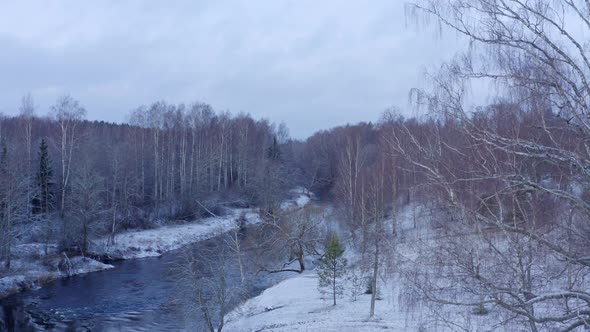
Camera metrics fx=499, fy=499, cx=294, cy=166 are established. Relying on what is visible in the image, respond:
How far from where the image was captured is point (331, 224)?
32.5 meters

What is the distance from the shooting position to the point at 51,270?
29875mm

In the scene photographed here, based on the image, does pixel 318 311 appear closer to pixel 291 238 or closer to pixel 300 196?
pixel 291 238

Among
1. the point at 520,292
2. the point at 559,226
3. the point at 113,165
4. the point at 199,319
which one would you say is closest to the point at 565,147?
the point at 559,226

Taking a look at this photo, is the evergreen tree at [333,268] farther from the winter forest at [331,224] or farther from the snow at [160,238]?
the snow at [160,238]

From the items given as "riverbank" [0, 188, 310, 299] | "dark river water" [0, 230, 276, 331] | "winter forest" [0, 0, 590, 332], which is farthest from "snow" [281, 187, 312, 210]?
"dark river water" [0, 230, 276, 331]

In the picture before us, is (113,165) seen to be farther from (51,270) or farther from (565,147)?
(565,147)

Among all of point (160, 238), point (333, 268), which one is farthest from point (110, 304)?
point (160, 238)

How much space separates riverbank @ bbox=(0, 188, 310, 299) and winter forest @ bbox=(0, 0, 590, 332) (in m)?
0.14

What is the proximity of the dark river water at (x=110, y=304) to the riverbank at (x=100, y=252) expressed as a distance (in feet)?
3.33

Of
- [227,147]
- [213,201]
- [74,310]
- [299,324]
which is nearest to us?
[299,324]

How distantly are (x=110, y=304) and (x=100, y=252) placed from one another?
496 inches

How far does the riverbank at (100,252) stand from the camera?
2755 cm

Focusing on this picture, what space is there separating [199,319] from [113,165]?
30.4 m

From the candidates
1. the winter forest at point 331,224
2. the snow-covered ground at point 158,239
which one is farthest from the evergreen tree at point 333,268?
the snow-covered ground at point 158,239
